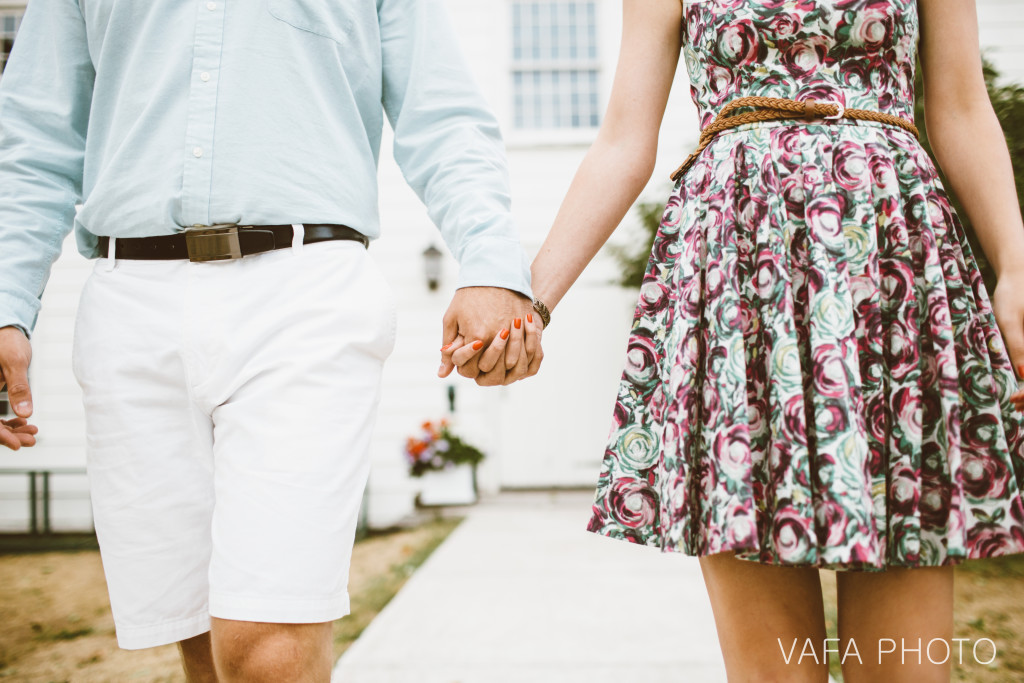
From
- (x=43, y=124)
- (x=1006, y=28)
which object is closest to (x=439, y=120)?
(x=43, y=124)

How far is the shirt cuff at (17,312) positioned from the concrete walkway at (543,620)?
6.71 ft

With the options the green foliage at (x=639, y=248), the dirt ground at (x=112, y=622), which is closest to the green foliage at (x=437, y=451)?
the dirt ground at (x=112, y=622)

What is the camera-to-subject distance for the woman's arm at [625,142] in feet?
4.41

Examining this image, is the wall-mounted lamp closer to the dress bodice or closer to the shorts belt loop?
the shorts belt loop

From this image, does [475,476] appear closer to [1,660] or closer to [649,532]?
[1,660]

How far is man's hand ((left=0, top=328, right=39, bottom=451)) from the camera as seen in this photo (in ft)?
4.48

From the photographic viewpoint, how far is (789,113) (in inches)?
46.3

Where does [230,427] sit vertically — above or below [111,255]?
below

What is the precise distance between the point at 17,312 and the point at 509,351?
943 millimetres

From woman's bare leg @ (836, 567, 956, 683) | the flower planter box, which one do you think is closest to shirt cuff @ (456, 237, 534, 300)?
woman's bare leg @ (836, 567, 956, 683)

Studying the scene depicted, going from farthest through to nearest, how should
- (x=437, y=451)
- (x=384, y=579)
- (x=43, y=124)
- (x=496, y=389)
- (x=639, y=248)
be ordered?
(x=496, y=389), (x=437, y=451), (x=639, y=248), (x=384, y=579), (x=43, y=124)

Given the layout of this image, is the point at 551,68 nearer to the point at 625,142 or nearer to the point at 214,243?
the point at 625,142

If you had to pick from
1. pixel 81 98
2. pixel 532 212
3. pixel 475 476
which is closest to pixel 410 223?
pixel 532 212

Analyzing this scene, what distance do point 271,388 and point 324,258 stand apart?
252 millimetres
